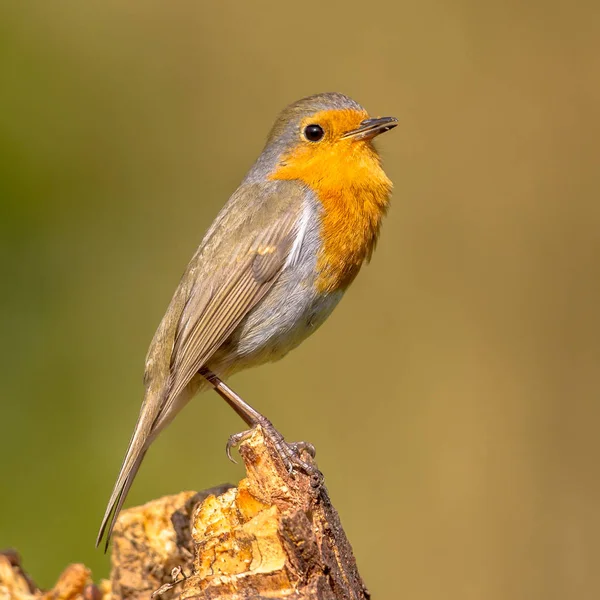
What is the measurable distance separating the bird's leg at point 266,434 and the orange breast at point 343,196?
659 mm

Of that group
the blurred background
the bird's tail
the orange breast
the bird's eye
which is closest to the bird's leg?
the bird's tail

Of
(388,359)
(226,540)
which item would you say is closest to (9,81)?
(388,359)

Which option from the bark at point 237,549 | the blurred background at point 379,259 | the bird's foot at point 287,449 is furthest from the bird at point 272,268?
the blurred background at point 379,259

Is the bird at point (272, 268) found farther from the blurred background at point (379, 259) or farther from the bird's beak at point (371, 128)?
the blurred background at point (379, 259)

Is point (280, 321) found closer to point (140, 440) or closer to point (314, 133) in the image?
point (140, 440)

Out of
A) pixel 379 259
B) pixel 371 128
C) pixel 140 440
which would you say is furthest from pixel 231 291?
pixel 379 259

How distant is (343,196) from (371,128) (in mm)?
400

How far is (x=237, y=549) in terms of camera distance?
3156 millimetres

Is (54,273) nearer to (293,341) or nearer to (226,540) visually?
(293,341)

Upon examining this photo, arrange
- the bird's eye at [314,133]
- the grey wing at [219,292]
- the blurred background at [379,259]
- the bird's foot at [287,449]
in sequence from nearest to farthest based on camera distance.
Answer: the bird's foot at [287,449] → the grey wing at [219,292] → the bird's eye at [314,133] → the blurred background at [379,259]

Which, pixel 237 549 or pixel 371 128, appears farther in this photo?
pixel 371 128

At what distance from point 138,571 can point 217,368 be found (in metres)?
1.11

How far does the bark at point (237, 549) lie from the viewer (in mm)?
3062

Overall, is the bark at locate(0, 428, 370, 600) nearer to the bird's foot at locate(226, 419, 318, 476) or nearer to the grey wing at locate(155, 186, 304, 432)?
the bird's foot at locate(226, 419, 318, 476)
